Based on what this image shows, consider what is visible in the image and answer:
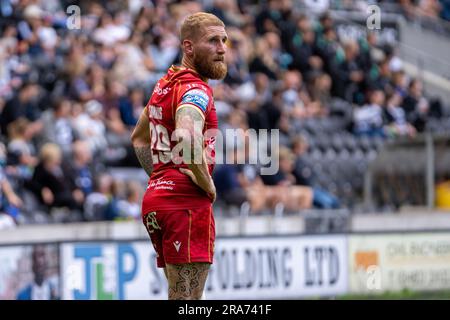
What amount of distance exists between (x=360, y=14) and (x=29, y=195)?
1182 cm

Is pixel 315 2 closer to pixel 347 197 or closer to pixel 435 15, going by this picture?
pixel 435 15

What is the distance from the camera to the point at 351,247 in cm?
1391

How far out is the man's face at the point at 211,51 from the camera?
21.6ft

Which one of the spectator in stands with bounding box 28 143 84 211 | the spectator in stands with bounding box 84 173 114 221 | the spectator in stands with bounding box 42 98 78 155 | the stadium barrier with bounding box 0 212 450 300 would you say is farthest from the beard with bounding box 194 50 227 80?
the spectator in stands with bounding box 42 98 78 155

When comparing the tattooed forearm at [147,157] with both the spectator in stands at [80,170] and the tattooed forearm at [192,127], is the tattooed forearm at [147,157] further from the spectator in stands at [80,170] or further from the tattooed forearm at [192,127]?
the spectator in stands at [80,170]

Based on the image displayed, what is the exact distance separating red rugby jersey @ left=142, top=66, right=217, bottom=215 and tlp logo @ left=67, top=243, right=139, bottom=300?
4800 mm

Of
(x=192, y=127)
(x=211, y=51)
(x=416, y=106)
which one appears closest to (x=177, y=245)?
(x=192, y=127)

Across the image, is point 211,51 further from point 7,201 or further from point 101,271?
point 7,201

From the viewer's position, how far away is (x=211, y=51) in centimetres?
659

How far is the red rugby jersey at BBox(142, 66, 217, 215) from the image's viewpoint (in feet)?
21.3

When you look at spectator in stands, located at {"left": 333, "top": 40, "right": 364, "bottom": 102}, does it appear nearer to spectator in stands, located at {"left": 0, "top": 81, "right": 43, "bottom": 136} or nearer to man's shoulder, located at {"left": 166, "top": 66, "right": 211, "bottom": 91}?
spectator in stands, located at {"left": 0, "top": 81, "right": 43, "bottom": 136}

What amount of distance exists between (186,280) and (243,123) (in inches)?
372
